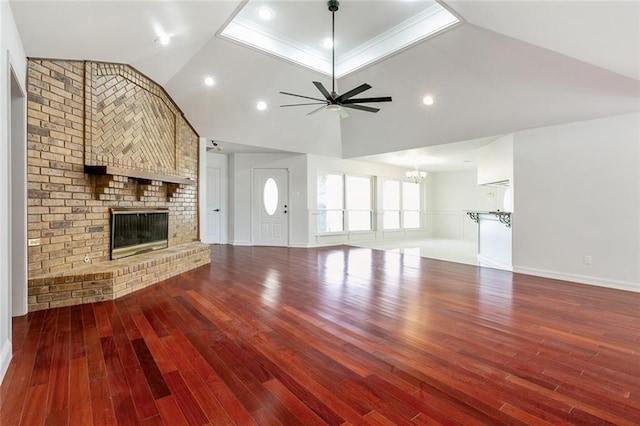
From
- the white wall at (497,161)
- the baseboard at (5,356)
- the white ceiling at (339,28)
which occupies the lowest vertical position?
the baseboard at (5,356)

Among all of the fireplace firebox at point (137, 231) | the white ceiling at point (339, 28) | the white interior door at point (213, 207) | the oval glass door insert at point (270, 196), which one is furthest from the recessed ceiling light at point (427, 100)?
the white interior door at point (213, 207)

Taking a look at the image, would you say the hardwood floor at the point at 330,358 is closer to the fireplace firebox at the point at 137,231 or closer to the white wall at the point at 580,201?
the white wall at the point at 580,201

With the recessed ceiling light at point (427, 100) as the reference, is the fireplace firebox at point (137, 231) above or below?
below

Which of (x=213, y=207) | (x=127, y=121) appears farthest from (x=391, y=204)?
(x=127, y=121)

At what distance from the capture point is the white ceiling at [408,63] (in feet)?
9.98

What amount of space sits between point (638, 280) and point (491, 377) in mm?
3755

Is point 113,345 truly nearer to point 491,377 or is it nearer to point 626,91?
point 491,377

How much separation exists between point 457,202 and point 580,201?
6.39 m

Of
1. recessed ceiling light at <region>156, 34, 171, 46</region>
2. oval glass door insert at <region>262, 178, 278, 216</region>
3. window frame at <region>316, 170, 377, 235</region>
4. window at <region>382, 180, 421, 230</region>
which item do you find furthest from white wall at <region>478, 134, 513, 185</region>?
recessed ceiling light at <region>156, 34, 171, 46</region>

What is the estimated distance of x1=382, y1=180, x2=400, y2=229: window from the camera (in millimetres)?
9977

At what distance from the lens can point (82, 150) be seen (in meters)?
3.71

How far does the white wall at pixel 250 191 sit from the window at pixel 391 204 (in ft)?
10.3

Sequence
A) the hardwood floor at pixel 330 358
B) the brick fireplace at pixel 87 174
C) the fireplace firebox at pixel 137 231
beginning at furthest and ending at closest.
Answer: the fireplace firebox at pixel 137 231, the brick fireplace at pixel 87 174, the hardwood floor at pixel 330 358

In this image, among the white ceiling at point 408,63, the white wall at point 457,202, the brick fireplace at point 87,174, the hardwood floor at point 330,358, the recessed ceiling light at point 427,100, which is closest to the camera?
the hardwood floor at point 330,358
